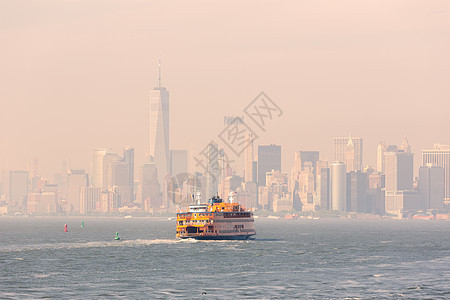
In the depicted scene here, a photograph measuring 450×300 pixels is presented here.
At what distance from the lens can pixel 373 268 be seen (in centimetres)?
12156

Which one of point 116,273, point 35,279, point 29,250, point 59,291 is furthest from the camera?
point 29,250

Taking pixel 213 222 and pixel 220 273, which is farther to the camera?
pixel 213 222

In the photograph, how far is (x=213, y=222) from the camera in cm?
17438

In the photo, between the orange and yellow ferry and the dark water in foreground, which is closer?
the dark water in foreground

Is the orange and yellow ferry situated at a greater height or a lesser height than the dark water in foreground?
greater

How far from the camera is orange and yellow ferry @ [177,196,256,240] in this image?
174500mm

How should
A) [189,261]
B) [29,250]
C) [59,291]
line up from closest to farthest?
[59,291]
[189,261]
[29,250]

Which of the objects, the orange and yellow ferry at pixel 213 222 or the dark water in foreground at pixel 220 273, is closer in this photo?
the dark water in foreground at pixel 220 273

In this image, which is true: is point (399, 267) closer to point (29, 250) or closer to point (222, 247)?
point (222, 247)

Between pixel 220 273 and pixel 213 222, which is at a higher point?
pixel 213 222

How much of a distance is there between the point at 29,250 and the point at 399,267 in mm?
76755

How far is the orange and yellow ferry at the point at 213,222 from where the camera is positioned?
174500mm

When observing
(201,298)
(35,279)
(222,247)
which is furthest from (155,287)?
(222,247)

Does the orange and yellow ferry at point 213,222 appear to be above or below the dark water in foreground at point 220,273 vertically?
above
